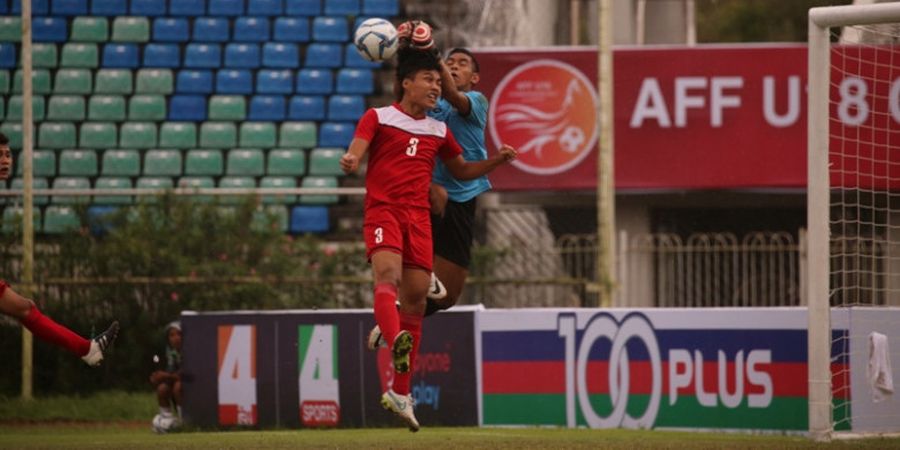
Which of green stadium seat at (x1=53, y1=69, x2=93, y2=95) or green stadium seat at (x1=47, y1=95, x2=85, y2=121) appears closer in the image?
green stadium seat at (x1=47, y1=95, x2=85, y2=121)

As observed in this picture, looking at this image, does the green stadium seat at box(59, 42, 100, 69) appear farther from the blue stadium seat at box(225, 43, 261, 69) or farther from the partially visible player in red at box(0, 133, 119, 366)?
the partially visible player in red at box(0, 133, 119, 366)

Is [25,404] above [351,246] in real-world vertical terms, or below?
below

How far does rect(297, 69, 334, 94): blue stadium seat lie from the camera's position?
78.7 ft

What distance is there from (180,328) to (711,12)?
36.5 m

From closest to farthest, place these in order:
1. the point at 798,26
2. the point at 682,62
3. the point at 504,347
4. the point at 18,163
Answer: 1. the point at 504,347
2. the point at 682,62
3. the point at 18,163
4. the point at 798,26

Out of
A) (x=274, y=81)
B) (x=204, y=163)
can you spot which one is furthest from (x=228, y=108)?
(x=204, y=163)

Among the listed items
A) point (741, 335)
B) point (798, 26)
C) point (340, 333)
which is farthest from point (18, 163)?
point (798, 26)

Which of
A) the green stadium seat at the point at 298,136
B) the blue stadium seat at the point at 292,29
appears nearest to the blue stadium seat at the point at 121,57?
the blue stadium seat at the point at 292,29

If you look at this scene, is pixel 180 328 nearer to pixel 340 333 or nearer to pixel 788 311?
pixel 340 333

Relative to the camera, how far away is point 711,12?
5084cm

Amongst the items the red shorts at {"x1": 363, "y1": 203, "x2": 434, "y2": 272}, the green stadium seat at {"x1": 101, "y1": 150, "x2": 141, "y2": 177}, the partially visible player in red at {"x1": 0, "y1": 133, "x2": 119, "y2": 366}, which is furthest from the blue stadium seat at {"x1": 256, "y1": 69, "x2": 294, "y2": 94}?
the red shorts at {"x1": 363, "y1": 203, "x2": 434, "y2": 272}

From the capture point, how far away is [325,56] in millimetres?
24234

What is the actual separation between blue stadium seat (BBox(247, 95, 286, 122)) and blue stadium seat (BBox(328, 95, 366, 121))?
2.39ft

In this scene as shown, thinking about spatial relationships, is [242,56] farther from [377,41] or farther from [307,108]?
[377,41]
